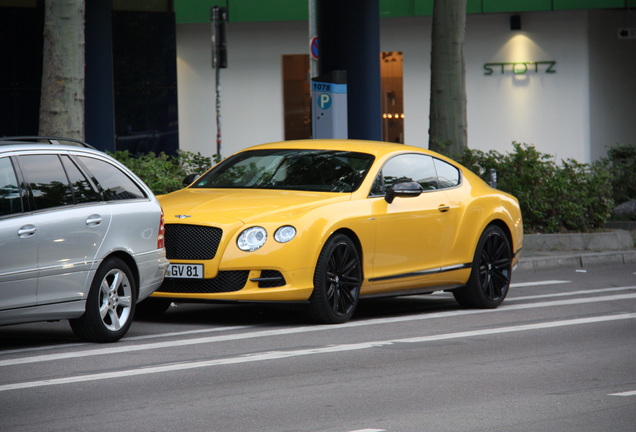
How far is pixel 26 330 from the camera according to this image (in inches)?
394

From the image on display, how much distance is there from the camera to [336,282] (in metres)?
10.2

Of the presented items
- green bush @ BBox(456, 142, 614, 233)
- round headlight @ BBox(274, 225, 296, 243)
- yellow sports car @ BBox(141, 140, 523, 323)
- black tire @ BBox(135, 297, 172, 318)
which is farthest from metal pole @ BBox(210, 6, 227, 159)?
round headlight @ BBox(274, 225, 296, 243)

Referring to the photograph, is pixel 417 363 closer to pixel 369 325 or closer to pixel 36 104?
pixel 369 325

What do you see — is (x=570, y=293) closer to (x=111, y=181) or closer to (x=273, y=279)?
(x=273, y=279)

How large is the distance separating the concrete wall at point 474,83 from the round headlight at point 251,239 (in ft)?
66.8

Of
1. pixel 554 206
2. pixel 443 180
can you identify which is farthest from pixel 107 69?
pixel 443 180

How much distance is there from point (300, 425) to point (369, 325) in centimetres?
408

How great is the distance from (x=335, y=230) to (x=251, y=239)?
77 centimetres

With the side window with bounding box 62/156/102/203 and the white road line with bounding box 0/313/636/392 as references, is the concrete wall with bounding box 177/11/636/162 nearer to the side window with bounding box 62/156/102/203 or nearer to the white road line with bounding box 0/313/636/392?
the white road line with bounding box 0/313/636/392

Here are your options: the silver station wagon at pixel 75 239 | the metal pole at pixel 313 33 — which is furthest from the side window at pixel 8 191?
the metal pole at pixel 313 33

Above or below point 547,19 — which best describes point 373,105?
below

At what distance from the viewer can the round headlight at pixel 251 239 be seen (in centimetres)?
979

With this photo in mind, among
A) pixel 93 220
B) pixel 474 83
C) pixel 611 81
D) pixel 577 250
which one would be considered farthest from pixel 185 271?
pixel 611 81

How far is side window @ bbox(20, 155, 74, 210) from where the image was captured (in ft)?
28.1
